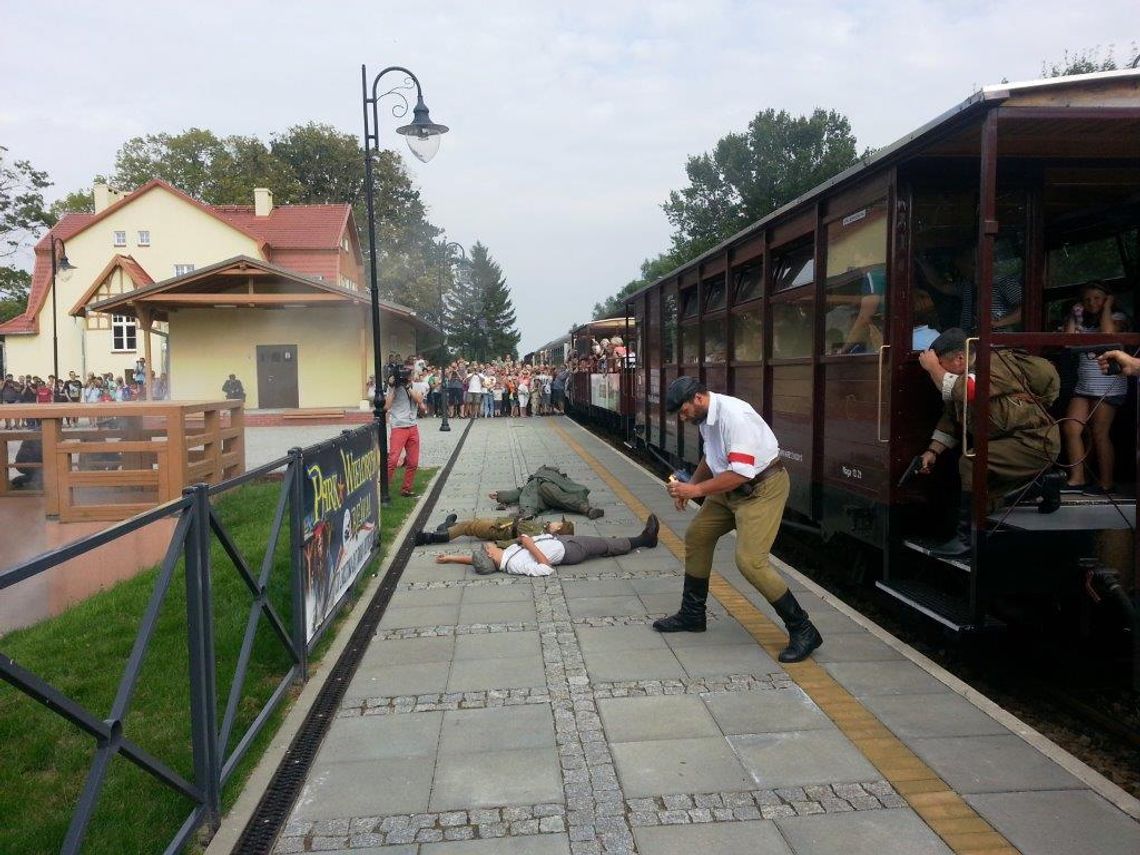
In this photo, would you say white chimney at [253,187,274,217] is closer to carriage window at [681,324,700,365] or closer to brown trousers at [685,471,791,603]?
carriage window at [681,324,700,365]

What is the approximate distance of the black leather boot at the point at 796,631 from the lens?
204 inches

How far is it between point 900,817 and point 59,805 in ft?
11.0

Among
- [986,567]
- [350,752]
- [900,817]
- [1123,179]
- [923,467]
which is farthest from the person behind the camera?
[1123,179]

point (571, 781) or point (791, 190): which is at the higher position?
point (791, 190)

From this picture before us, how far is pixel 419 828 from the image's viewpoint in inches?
137

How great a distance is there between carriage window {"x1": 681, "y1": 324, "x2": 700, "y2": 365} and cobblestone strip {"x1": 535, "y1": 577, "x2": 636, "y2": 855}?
6.09 meters

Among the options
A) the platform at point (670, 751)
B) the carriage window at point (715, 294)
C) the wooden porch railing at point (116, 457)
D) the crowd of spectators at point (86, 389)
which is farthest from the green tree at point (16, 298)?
the platform at point (670, 751)

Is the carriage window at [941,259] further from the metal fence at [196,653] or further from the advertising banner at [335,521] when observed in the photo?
the metal fence at [196,653]

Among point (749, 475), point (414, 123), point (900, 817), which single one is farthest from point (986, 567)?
point (414, 123)

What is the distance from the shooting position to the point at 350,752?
417 cm

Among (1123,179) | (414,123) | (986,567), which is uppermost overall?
(414,123)

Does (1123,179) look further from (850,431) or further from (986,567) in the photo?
(986,567)

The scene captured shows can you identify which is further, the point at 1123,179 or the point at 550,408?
the point at 550,408

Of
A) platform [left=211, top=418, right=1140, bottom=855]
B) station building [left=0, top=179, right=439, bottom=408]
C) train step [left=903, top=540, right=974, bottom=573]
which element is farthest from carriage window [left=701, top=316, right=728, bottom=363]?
station building [left=0, top=179, right=439, bottom=408]
